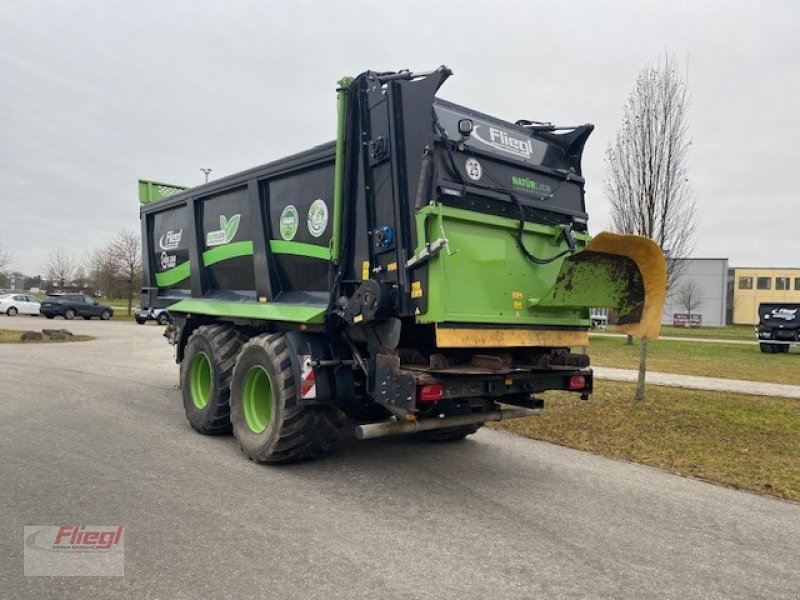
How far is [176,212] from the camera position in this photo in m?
8.84

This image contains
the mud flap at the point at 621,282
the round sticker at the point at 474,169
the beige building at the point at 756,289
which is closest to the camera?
the mud flap at the point at 621,282

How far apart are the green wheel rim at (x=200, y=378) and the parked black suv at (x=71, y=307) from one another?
3319 centimetres

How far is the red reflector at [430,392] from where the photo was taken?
15.0 ft

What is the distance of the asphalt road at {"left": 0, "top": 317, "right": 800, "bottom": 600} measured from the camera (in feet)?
11.0

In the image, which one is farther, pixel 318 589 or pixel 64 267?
pixel 64 267

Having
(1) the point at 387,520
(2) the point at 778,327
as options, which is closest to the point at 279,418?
(1) the point at 387,520

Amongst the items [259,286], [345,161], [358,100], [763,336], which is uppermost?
[358,100]

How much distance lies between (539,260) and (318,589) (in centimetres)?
347

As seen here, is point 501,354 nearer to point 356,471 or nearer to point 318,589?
point 356,471

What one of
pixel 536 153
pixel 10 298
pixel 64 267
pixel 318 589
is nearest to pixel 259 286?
pixel 536 153

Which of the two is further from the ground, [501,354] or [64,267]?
[64,267]

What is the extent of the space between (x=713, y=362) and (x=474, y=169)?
15756 millimetres

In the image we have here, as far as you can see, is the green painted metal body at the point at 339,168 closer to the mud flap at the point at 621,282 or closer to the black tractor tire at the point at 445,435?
the mud flap at the point at 621,282

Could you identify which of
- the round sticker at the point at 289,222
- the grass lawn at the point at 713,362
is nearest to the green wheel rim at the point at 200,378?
the round sticker at the point at 289,222
